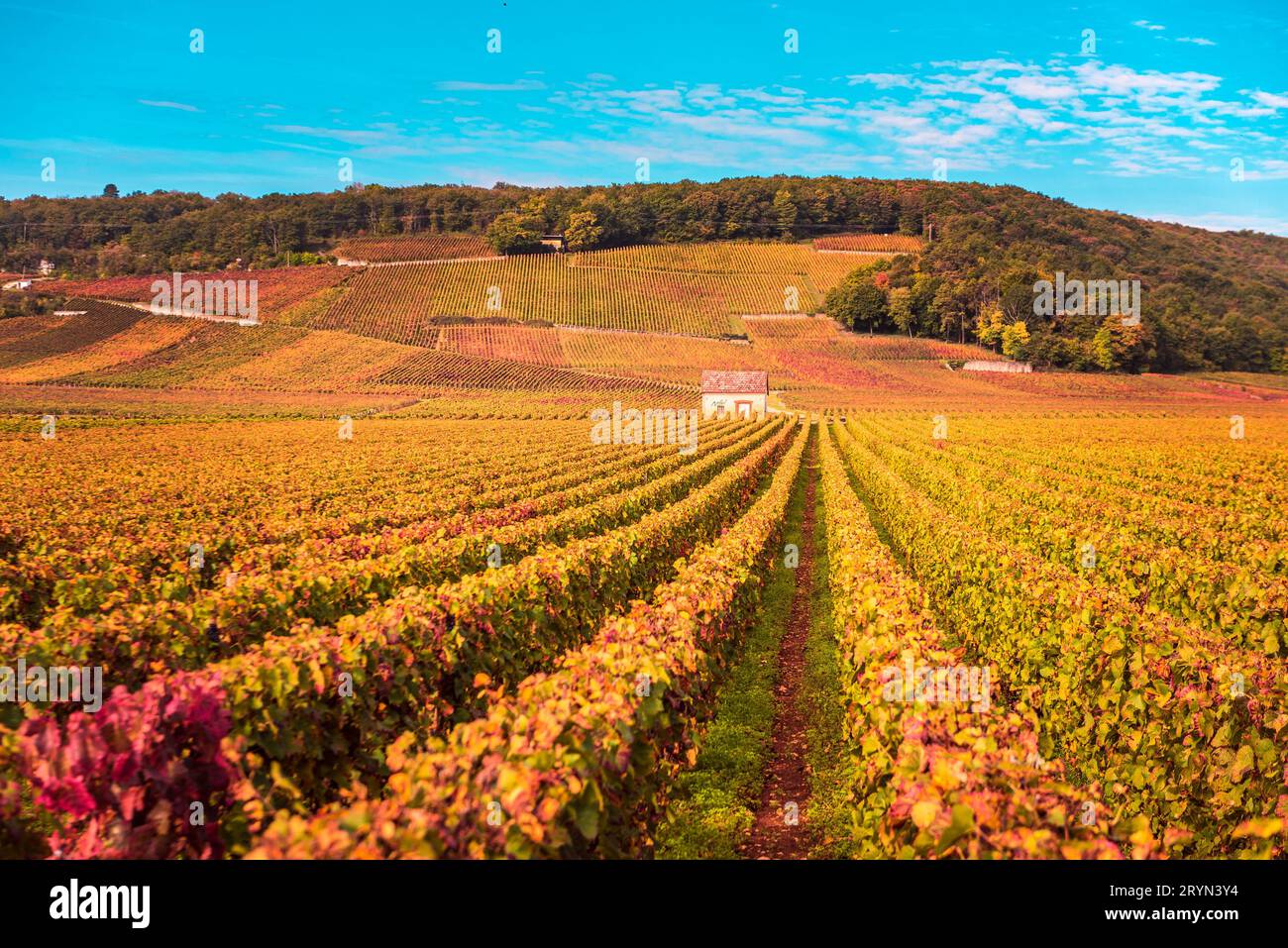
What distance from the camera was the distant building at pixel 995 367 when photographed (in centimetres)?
10150

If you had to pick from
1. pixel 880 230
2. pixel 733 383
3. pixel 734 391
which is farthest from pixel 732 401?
pixel 880 230

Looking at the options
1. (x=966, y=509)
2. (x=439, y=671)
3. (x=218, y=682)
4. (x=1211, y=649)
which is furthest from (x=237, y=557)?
(x=966, y=509)

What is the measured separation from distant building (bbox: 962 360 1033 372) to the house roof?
119ft

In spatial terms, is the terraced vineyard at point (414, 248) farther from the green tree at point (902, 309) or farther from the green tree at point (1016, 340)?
the green tree at point (1016, 340)

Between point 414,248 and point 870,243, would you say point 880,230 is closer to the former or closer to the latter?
point 870,243

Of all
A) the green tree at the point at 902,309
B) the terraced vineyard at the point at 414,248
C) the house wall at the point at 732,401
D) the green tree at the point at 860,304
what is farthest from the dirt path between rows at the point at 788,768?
the terraced vineyard at the point at 414,248

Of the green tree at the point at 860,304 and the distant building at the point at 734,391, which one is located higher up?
the green tree at the point at 860,304

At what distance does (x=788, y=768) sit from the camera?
8.88 metres

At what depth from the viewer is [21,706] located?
5.96 m

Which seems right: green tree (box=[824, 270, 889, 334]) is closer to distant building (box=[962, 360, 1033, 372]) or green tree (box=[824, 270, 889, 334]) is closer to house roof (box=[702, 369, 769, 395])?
distant building (box=[962, 360, 1033, 372])

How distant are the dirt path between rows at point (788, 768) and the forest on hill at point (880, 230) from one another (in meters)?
101

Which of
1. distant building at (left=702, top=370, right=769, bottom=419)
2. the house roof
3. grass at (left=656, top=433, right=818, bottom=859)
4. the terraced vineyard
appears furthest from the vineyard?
grass at (left=656, top=433, right=818, bottom=859)

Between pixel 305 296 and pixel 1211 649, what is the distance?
117m

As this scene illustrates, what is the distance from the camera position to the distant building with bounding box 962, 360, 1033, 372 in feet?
333
